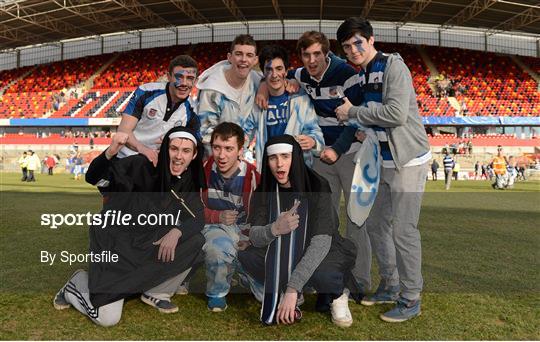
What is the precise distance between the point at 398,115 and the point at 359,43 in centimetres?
64

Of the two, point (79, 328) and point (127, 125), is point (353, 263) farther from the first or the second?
point (127, 125)

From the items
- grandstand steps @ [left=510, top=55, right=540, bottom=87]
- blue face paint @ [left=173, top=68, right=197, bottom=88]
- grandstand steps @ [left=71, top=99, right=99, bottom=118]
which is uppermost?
grandstand steps @ [left=510, top=55, right=540, bottom=87]

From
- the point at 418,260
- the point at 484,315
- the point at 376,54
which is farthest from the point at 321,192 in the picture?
the point at 484,315

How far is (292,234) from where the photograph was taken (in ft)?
9.80

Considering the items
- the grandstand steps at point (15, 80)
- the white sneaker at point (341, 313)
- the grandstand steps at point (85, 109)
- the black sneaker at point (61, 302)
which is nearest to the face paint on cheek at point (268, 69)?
the white sneaker at point (341, 313)

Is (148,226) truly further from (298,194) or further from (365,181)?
(365,181)

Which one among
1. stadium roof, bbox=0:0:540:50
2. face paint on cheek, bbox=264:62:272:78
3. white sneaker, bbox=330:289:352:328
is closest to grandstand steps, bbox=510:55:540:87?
stadium roof, bbox=0:0:540:50

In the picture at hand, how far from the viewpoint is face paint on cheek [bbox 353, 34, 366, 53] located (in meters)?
3.17

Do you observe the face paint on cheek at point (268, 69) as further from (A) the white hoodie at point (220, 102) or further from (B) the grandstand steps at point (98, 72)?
(B) the grandstand steps at point (98, 72)

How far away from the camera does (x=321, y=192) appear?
3033mm

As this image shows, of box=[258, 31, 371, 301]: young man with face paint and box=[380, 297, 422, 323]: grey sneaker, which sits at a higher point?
box=[258, 31, 371, 301]: young man with face paint

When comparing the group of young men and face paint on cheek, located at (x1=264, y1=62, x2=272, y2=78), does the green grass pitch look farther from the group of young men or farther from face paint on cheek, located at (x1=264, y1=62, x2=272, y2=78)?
face paint on cheek, located at (x1=264, y1=62, x2=272, y2=78)

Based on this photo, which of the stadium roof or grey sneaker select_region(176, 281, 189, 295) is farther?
the stadium roof

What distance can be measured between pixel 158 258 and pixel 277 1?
27.3 m
